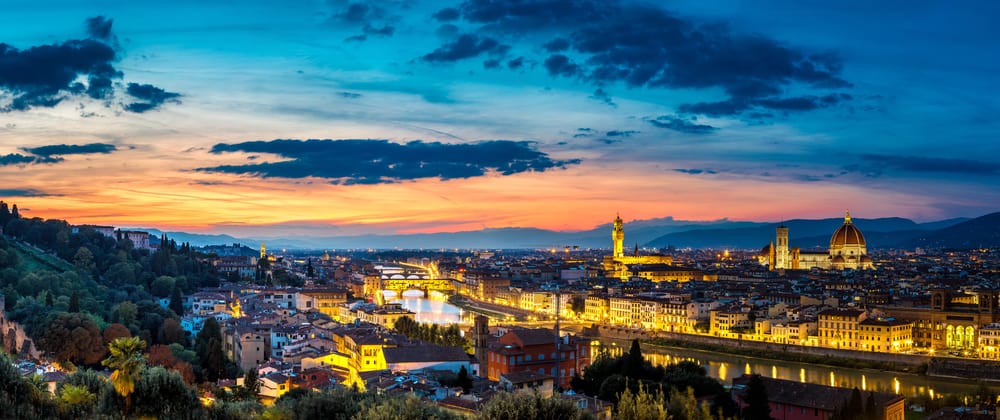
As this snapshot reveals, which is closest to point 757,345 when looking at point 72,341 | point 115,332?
point 115,332

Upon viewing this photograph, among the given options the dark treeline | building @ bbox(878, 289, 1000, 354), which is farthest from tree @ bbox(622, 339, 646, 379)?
building @ bbox(878, 289, 1000, 354)

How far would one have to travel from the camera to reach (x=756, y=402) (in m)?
10.8

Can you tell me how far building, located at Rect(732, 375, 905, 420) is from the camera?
11.0 m

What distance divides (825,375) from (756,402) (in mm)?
6978

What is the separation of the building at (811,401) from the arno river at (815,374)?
320 cm

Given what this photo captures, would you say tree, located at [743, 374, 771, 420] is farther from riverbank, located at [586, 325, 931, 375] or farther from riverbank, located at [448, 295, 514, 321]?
riverbank, located at [448, 295, 514, 321]

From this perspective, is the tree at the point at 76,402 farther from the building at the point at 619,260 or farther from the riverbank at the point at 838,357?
the building at the point at 619,260

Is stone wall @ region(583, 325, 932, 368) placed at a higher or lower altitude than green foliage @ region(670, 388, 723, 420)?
lower

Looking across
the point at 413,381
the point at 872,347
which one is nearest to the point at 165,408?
the point at 413,381

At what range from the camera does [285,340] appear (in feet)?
55.2

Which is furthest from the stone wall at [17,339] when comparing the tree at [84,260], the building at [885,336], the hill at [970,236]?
the hill at [970,236]

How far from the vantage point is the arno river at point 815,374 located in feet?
50.6

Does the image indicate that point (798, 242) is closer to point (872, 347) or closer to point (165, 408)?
point (872, 347)

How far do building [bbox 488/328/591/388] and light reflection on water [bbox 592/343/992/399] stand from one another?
2.24 m
